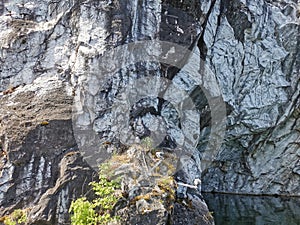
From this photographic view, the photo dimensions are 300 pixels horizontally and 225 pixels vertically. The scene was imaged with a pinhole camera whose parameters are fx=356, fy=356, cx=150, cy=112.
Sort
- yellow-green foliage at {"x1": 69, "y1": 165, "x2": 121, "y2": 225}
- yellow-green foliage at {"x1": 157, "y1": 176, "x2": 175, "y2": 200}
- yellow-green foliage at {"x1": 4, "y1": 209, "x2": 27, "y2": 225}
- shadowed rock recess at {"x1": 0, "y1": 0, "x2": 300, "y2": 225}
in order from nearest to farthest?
yellow-green foliage at {"x1": 69, "y1": 165, "x2": 121, "y2": 225}, yellow-green foliage at {"x1": 4, "y1": 209, "x2": 27, "y2": 225}, yellow-green foliage at {"x1": 157, "y1": 176, "x2": 175, "y2": 200}, shadowed rock recess at {"x1": 0, "y1": 0, "x2": 300, "y2": 225}

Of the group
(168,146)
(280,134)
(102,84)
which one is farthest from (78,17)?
(280,134)

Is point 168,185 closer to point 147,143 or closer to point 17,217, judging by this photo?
point 147,143

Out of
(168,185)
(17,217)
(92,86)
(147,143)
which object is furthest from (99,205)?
(92,86)

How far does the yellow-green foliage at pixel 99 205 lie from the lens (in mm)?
7223

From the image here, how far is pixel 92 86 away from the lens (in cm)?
999

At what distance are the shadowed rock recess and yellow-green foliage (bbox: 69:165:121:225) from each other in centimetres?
37

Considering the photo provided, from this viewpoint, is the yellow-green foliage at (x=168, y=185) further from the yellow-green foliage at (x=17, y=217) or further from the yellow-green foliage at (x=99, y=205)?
the yellow-green foliage at (x=17, y=217)

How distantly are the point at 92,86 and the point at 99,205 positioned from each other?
3.61 meters

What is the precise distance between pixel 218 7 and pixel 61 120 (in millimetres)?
10103

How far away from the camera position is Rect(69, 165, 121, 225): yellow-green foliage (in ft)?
23.7

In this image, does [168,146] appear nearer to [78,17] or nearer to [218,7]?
[78,17]

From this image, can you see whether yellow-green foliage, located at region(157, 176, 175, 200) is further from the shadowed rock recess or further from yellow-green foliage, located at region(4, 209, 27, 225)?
yellow-green foliage, located at region(4, 209, 27, 225)

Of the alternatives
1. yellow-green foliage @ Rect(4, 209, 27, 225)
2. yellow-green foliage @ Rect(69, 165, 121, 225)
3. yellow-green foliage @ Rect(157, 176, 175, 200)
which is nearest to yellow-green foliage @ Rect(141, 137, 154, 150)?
yellow-green foliage @ Rect(157, 176, 175, 200)

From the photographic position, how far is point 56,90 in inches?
392
